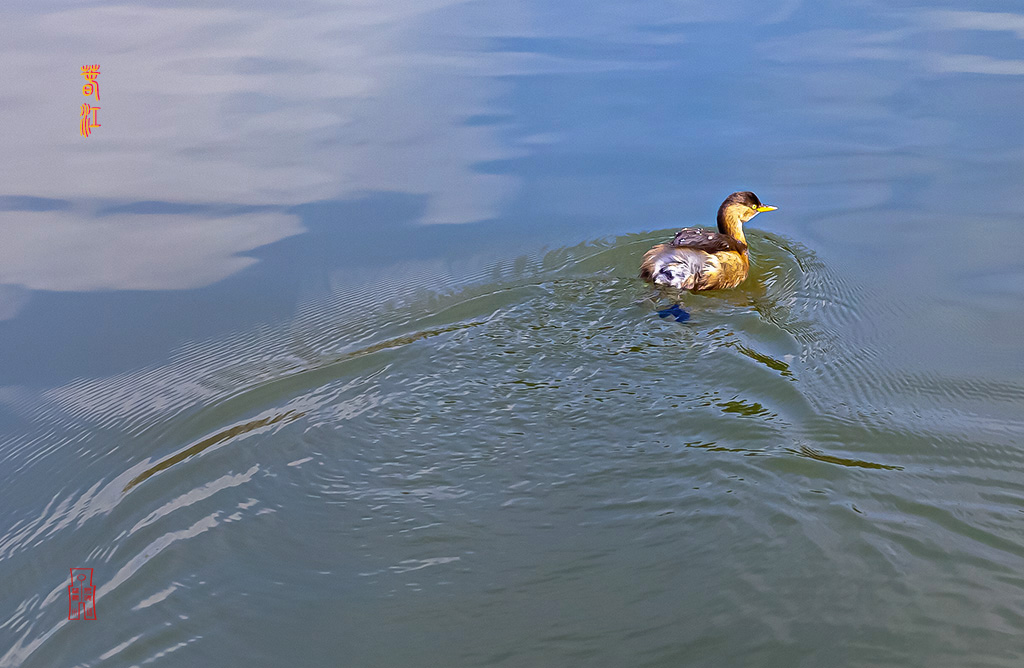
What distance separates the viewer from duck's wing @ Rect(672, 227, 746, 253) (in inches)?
265

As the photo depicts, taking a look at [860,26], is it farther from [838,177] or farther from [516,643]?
[516,643]

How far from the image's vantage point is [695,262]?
21.7ft

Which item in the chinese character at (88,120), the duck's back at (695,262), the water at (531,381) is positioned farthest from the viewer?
the chinese character at (88,120)

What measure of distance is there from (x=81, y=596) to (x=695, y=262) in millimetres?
4679

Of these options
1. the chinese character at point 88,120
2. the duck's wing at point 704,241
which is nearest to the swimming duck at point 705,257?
the duck's wing at point 704,241

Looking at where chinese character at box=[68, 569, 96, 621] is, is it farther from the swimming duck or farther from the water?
the swimming duck

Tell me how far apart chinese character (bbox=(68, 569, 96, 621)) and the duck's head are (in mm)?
5389

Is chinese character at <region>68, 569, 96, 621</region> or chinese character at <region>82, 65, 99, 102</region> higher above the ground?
chinese character at <region>82, 65, 99, 102</region>

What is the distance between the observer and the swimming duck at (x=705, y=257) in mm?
6590

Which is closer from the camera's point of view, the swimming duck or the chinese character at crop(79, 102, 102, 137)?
the swimming duck

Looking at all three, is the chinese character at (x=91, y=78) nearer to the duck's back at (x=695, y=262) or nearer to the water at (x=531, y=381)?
the water at (x=531, y=381)

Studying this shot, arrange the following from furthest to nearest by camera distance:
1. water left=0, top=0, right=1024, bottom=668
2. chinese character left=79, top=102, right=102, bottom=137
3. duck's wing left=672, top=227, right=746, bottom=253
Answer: chinese character left=79, top=102, right=102, bottom=137 → duck's wing left=672, top=227, right=746, bottom=253 → water left=0, top=0, right=1024, bottom=668

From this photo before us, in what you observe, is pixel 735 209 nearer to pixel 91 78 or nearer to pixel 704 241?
pixel 704 241

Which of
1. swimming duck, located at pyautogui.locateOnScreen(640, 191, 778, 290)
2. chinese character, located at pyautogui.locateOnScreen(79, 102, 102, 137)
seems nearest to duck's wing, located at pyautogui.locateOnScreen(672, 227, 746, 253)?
swimming duck, located at pyautogui.locateOnScreen(640, 191, 778, 290)
